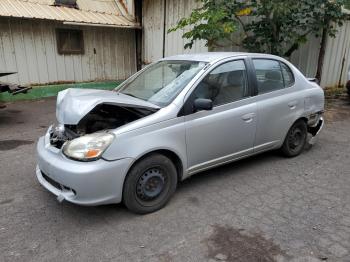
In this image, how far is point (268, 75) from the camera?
14.4 ft

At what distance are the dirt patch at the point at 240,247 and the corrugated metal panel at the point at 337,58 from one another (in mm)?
9291

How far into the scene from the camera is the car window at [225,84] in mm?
3719

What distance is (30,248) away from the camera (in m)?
2.84

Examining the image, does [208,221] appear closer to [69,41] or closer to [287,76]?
[287,76]

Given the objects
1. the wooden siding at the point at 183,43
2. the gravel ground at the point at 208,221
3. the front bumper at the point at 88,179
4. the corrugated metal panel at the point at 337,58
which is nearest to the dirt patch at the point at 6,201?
the gravel ground at the point at 208,221

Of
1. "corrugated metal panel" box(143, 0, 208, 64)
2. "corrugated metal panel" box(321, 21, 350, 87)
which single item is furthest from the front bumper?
"corrugated metal panel" box(321, 21, 350, 87)

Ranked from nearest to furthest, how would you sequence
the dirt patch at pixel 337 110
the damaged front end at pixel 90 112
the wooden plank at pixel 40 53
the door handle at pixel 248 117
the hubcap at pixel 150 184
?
the damaged front end at pixel 90 112, the hubcap at pixel 150 184, the door handle at pixel 248 117, the dirt patch at pixel 337 110, the wooden plank at pixel 40 53

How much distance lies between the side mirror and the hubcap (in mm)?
812

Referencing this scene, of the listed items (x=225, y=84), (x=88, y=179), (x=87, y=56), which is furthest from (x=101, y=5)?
(x=88, y=179)

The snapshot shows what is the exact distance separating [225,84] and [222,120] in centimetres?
48

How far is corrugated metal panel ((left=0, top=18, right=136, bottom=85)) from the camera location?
364 inches

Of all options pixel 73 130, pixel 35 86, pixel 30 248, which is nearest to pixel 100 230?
pixel 30 248

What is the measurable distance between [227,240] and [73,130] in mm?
1969

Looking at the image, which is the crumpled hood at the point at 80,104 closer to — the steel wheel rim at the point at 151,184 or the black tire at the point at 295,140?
the steel wheel rim at the point at 151,184
